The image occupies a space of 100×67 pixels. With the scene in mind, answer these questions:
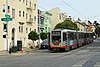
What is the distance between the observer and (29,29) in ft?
211

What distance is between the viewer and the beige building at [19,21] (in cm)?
5006

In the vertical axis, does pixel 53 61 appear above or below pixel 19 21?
below

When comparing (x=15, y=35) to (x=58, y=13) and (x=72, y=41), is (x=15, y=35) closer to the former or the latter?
(x=72, y=41)

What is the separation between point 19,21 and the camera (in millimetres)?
57062

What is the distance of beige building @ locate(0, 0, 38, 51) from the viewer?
164 feet

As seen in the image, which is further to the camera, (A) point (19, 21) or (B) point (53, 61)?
(A) point (19, 21)

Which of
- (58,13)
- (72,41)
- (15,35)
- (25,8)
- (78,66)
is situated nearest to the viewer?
(78,66)

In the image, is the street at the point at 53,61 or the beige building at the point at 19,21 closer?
the street at the point at 53,61

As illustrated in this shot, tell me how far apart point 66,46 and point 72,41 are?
15.0 feet

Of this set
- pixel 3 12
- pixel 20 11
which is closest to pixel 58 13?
pixel 20 11

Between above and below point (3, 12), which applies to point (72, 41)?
below

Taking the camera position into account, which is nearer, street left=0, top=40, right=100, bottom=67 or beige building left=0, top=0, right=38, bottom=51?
street left=0, top=40, right=100, bottom=67

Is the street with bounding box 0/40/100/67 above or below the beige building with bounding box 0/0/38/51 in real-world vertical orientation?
below

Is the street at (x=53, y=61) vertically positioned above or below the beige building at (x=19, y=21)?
below
